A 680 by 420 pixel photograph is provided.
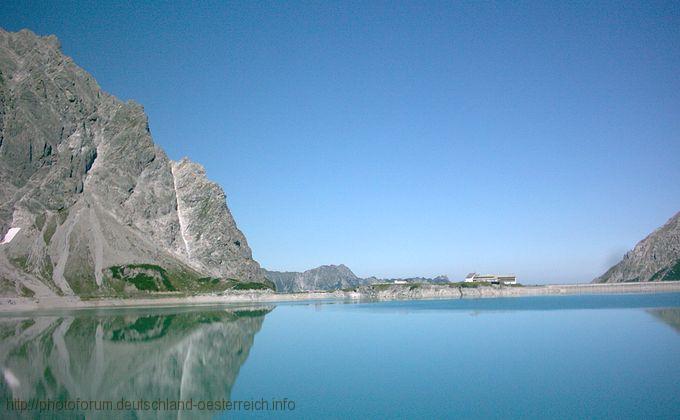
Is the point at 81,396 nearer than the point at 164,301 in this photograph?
Yes

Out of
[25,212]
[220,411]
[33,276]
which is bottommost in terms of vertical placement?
[220,411]

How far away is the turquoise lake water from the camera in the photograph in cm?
2944

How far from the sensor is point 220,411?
29.4 meters

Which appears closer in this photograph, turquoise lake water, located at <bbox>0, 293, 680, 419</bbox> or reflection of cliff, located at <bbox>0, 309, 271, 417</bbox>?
turquoise lake water, located at <bbox>0, 293, 680, 419</bbox>

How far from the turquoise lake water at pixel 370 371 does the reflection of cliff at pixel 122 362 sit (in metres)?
0.12

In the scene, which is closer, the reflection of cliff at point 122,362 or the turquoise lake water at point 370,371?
the turquoise lake water at point 370,371

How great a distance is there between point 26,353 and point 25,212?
150371mm

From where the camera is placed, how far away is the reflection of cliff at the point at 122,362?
114 ft

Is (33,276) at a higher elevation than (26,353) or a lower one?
higher

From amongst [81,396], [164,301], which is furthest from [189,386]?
[164,301]

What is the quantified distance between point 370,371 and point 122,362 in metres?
20.5

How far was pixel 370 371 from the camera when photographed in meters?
40.0

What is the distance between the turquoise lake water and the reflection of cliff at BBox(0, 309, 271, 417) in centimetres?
12

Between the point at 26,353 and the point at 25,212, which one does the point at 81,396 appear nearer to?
the point at 26,353
